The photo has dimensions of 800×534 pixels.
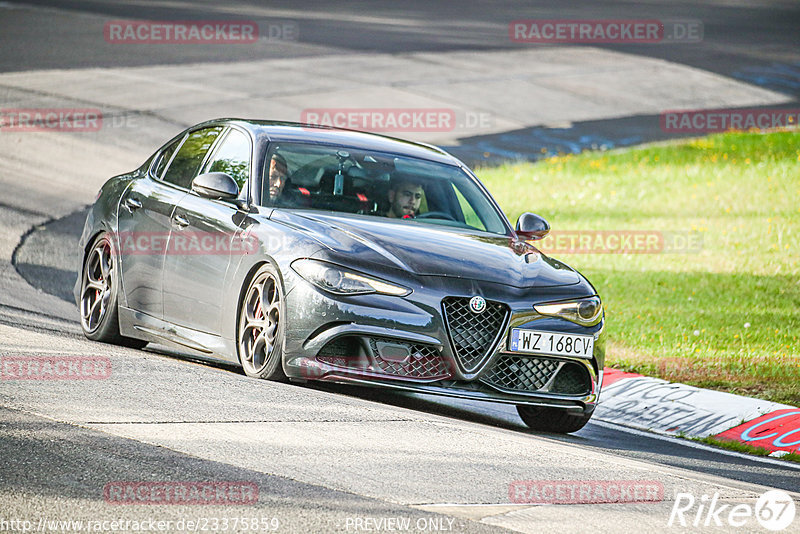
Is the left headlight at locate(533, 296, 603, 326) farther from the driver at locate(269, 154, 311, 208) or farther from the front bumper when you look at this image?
the driver at locate(269, 154, 311, 208)

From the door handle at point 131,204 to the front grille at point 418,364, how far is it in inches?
108

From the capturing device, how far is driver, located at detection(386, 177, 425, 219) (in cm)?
858

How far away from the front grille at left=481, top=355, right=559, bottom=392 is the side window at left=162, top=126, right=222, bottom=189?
278 cm

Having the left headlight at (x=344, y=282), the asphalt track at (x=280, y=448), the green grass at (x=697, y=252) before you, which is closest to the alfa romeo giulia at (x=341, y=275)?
the left headlight at (x=344, y=282)

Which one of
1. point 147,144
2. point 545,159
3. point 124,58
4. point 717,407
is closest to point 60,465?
point 717,407

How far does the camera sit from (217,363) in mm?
9148

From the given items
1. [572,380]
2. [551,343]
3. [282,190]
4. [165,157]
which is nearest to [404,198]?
[282,190]

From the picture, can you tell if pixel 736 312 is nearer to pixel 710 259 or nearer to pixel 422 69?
pixel 710 259

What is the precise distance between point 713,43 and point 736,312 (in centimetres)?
2620

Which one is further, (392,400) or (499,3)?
(499,3)

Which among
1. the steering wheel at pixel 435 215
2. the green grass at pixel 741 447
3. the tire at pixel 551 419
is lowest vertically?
the green grass at pixel 741 447

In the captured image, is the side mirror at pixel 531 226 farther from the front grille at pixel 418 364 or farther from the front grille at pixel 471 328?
the front grille at pixel 418 364

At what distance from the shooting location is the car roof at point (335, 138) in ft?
29.0

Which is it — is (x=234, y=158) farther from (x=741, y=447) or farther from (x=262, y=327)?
(x=741, y=447)
